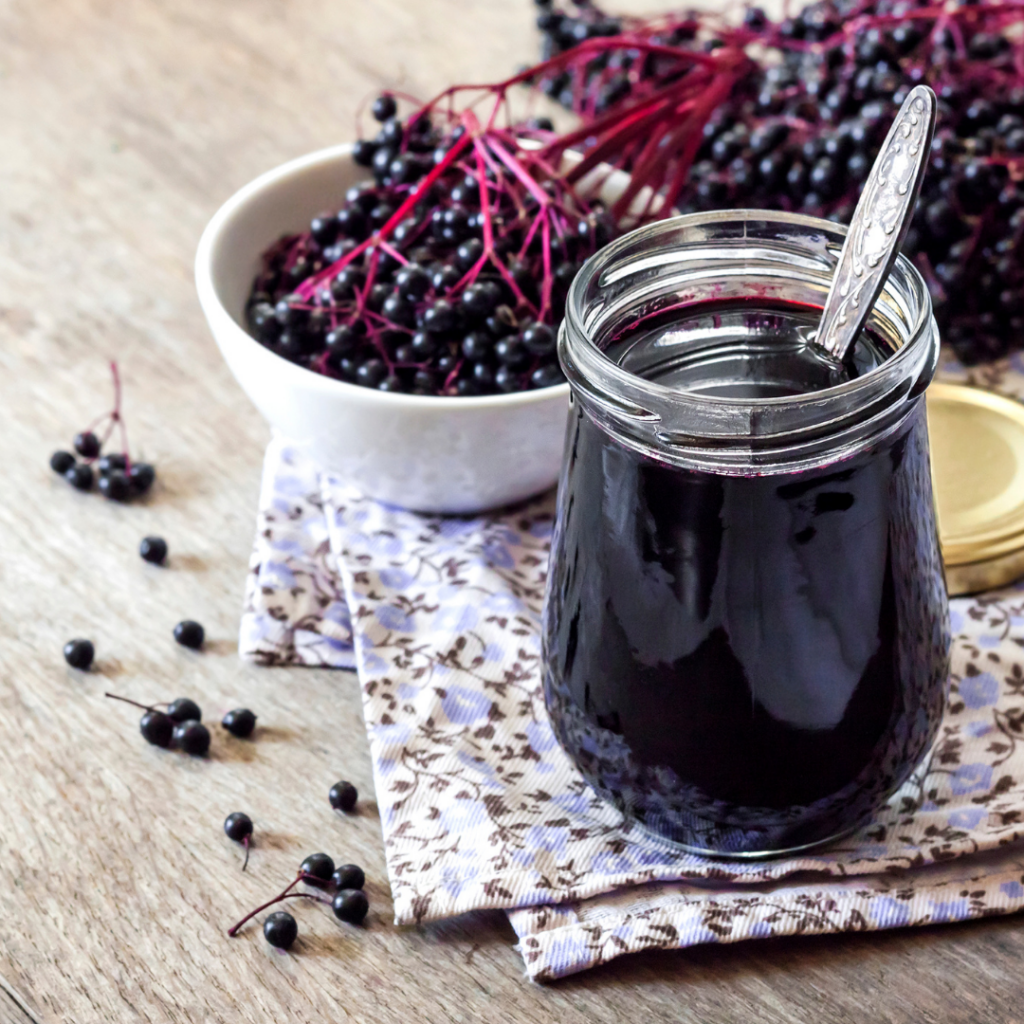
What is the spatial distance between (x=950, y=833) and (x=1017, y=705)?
0.10 metres

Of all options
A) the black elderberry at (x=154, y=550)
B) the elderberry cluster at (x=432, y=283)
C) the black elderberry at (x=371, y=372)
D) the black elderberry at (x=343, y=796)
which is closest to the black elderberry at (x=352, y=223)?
the elderberry cluster at (x=432, y=283)

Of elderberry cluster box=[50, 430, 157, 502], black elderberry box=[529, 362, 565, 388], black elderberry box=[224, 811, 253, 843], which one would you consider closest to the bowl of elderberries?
black elderberry box=[529, 362, 565, 388]

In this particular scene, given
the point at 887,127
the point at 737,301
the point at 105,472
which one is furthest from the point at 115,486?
the point at 887,127

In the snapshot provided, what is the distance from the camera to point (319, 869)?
1.86 feet

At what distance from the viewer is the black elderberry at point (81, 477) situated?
78cm

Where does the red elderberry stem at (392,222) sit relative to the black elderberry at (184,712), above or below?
above

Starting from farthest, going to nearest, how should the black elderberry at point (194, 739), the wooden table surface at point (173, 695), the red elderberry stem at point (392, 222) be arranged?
the red elderberry stem at point (392, 222), the black elderberry at point (194, 739), the wooden table surface at point (173, 695)

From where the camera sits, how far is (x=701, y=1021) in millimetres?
511

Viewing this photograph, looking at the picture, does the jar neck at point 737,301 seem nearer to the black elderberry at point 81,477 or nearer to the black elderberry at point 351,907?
the black elderberry at point 351,907

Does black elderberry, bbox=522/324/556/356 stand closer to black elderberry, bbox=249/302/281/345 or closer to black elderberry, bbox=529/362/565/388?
black elderberry, bbox=529/362/565/388

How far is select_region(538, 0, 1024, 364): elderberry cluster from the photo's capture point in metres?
0.82

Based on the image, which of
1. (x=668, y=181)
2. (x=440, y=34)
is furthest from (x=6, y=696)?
(x=440, y=34)

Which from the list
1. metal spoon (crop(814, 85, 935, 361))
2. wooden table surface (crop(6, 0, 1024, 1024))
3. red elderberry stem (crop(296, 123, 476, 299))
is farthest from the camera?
red elderberry stem (crop(296, 123, 476, 299))

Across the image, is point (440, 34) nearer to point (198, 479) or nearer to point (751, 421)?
point (198, 479)
